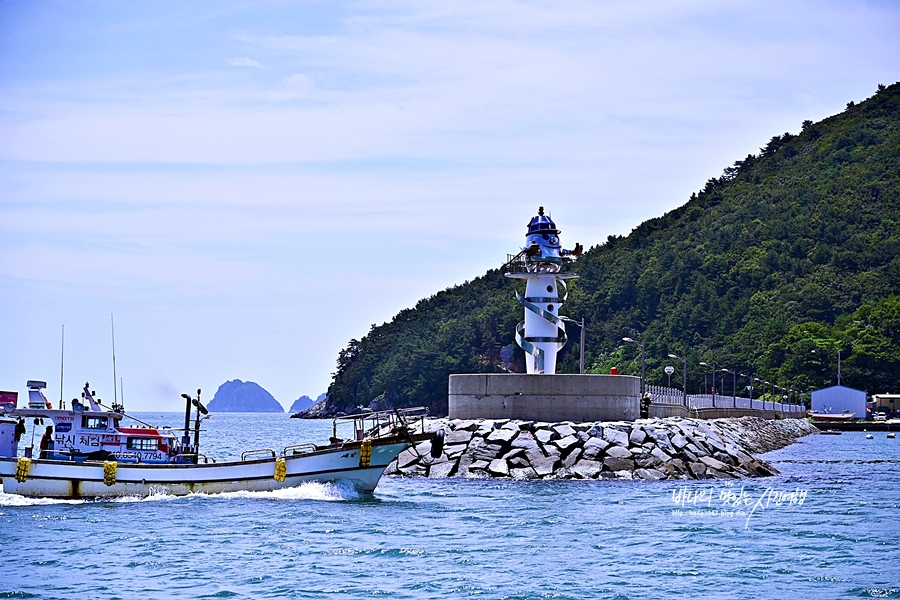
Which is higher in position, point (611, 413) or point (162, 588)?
point (611, 413)

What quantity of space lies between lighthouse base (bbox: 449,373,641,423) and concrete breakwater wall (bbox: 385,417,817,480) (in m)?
0.84

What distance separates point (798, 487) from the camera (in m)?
41.2

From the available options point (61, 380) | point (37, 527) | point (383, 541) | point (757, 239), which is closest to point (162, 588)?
point (383, 541)

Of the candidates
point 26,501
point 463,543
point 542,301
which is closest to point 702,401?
point 542,301

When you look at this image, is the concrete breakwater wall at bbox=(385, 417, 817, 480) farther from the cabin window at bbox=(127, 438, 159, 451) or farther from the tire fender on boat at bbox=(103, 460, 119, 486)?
the tire fender on boat at bbox=(103, 460, 119, 486)

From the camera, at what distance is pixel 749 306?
539 ft

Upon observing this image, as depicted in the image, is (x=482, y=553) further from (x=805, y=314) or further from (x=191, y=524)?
(x=805, y=314)

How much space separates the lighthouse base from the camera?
45344 millimetres

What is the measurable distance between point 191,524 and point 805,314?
14243cm

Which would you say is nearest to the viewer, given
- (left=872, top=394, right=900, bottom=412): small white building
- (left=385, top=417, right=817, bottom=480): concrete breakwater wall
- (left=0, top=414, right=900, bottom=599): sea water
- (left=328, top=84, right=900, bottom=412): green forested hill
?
(left=0, top=414, right=900, bottom=599): sea water

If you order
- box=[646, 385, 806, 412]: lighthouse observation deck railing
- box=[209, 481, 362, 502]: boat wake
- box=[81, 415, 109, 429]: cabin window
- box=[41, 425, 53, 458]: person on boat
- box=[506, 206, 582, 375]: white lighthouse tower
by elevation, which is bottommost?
box=[209, 481, 362, 502]: boat wake

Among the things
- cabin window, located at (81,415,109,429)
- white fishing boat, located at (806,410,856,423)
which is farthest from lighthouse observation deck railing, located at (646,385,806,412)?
cabin window, located at (81,415,109,429)

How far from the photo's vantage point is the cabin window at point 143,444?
3572cm

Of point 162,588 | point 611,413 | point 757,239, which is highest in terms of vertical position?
point 757,239
